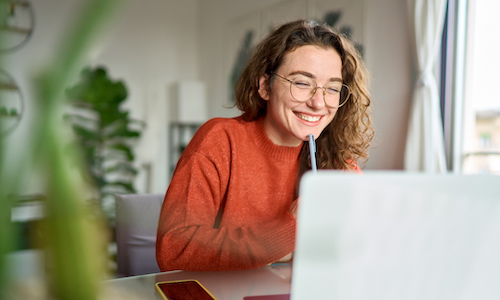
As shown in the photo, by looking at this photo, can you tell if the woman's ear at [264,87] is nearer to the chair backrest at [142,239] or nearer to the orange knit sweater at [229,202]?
the orange knit sweater at [229,202]

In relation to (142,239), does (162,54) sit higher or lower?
higher

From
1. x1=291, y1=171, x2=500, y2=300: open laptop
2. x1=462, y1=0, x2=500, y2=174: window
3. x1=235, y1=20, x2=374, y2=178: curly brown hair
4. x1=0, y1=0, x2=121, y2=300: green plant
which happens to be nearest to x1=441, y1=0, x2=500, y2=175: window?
x1=462, y1=0, x2=500, y2=174: window

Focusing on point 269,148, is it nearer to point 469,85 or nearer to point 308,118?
point 308,118

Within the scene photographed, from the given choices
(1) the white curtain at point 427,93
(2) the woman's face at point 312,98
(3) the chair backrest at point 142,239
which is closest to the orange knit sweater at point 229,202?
(2) the woman's face at point 312,98

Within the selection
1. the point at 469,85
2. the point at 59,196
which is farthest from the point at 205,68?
the point at 59,196

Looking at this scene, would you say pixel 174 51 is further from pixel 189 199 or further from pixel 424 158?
pixel 189 199

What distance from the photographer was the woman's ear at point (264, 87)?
52.7 inches

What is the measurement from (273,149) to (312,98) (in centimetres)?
20

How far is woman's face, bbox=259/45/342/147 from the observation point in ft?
4.00

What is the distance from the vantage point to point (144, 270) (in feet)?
4.59

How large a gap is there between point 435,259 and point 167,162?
4.67 metres

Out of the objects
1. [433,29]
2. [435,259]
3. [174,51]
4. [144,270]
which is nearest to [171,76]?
[174,51]

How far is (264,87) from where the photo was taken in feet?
4.42

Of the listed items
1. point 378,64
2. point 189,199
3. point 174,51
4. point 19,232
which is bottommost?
point 189,199
